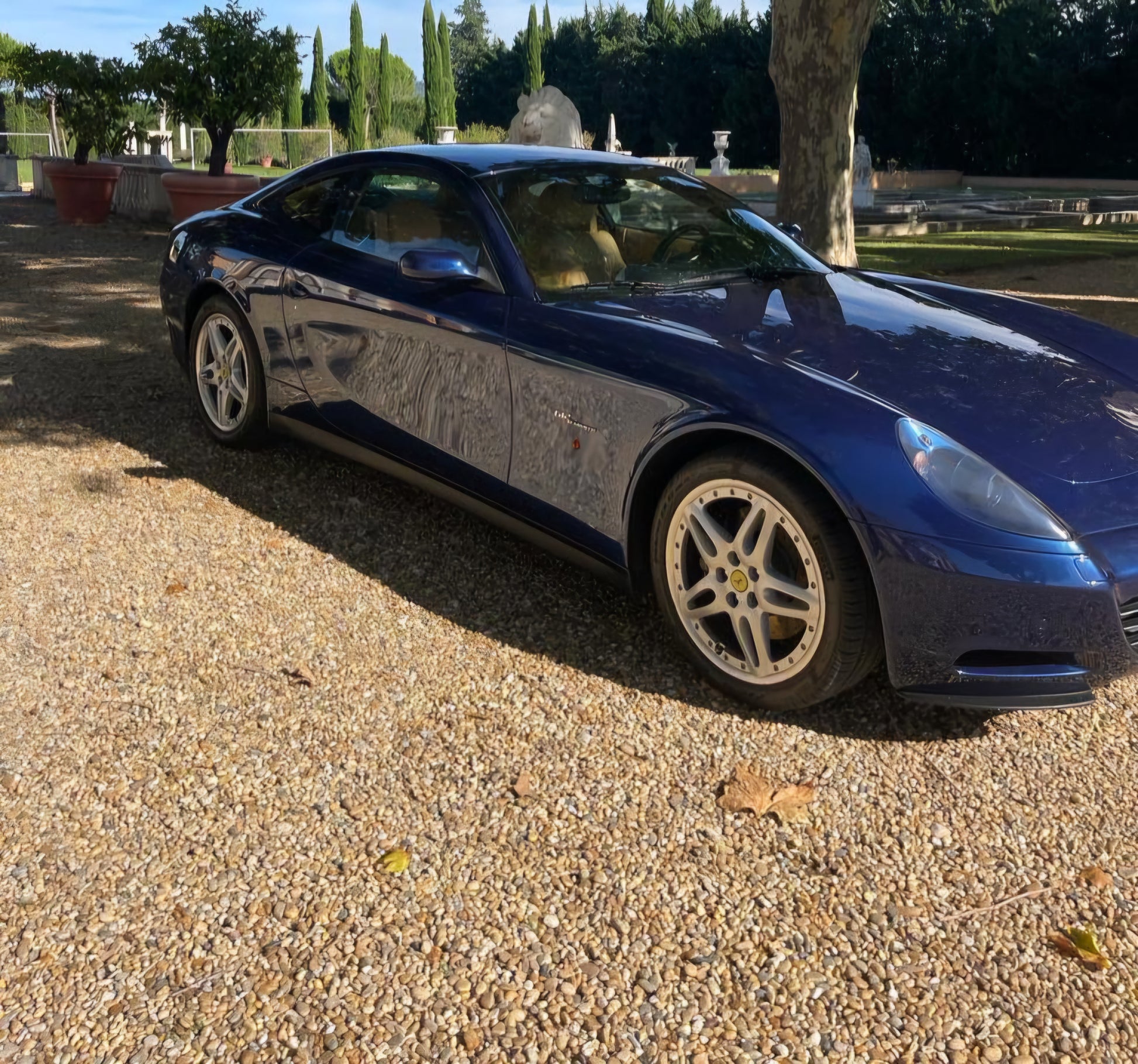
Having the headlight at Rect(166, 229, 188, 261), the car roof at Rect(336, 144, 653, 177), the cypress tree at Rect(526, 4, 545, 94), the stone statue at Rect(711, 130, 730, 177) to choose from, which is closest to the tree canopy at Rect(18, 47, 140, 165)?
the headlight at Rect(166, 229, 188, 261)

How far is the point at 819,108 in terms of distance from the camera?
30.3 ft

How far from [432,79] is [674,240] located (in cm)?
5542

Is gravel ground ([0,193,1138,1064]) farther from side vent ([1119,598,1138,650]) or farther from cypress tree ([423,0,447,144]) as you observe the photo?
cypress tree ([423,0,447,144])

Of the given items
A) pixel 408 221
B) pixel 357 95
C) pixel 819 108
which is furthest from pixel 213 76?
pixel 357 95

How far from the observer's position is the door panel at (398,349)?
12.7 ft

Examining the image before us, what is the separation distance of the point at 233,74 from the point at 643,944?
518 inches

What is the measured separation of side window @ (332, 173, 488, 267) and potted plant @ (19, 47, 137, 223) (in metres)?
11.0

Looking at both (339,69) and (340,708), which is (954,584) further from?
(339,69)

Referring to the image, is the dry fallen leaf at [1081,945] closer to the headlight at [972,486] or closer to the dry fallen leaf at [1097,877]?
the dry fallen leaf at [1097,877]

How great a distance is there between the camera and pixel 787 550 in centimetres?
311

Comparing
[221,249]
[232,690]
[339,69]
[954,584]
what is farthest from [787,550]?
[339,69]

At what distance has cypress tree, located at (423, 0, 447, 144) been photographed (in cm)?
5444

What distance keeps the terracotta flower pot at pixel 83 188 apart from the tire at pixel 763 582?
14.3 meters

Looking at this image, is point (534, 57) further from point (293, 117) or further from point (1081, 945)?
point (1081, 945)
